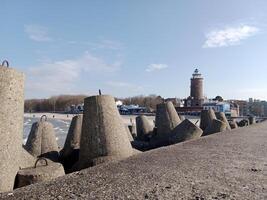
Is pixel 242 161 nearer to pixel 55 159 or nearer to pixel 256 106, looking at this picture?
pixel 55 159

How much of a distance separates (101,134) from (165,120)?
6786mm

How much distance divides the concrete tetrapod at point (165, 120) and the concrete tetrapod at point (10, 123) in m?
8.52

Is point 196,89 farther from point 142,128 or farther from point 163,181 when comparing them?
point 163,181

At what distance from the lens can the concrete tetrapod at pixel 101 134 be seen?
24.2 ft

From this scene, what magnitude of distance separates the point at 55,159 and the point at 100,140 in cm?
166

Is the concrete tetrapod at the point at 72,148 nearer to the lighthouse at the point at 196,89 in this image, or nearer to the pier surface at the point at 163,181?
the pier surface at the point at 163,181

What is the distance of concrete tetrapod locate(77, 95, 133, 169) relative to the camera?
7.38 m

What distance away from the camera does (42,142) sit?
899 cm

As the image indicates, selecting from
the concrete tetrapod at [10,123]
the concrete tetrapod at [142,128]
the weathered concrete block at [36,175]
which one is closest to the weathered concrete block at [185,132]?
the concrete tetrapod at [142,128]

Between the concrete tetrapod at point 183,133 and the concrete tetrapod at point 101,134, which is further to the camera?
the concrete tetrapod at point 183,133

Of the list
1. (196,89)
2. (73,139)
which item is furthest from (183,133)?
(196,89)

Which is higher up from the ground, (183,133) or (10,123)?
(10,123)

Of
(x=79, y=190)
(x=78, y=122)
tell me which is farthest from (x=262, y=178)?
(x=78, y=122)

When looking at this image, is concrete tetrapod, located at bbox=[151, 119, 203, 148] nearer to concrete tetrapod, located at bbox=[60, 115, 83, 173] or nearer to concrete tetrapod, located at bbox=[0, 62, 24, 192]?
concrete tetrapod, located at bbox=[60, 115, 83, 173]
